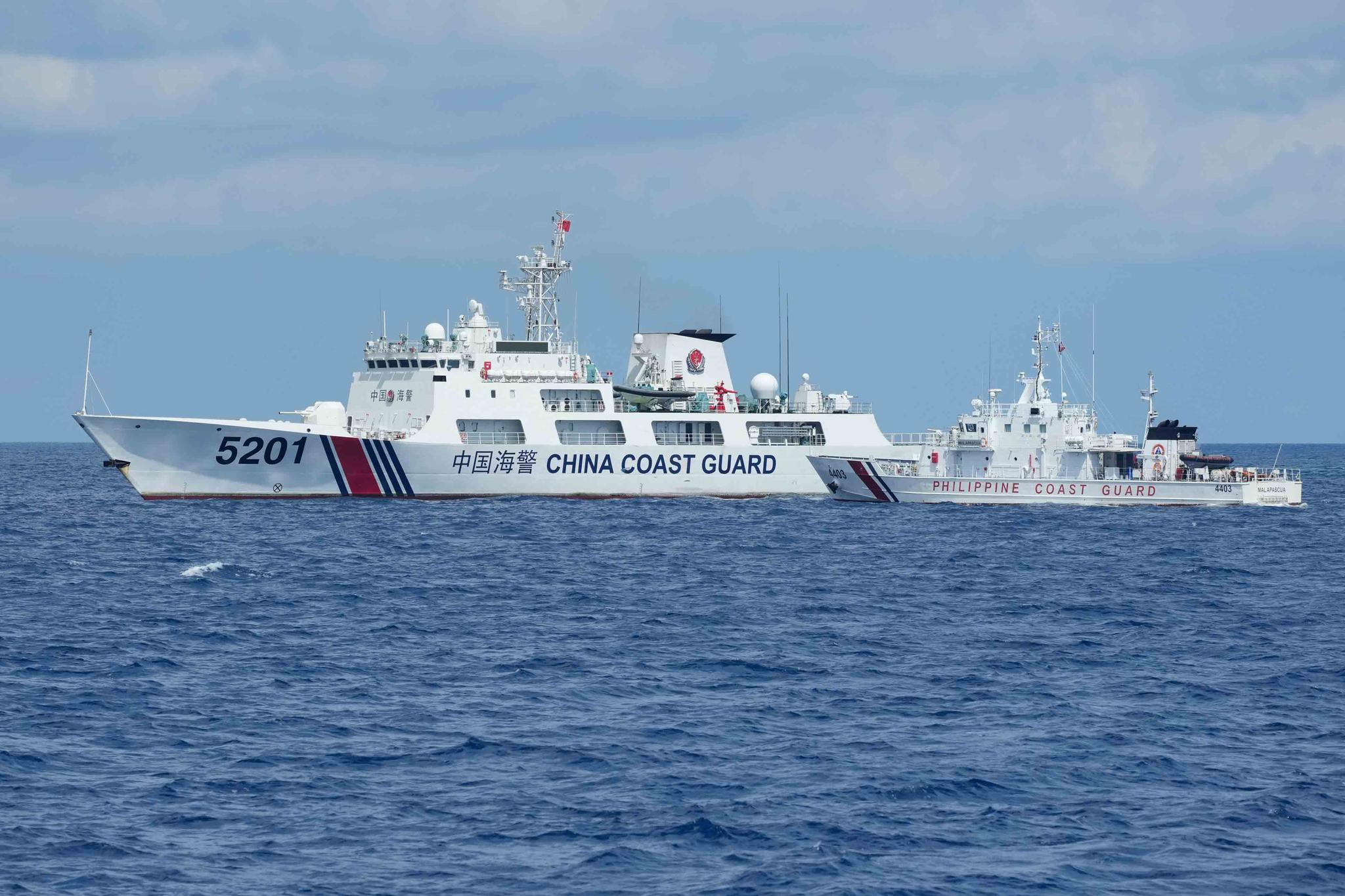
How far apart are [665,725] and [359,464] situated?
35533 mm

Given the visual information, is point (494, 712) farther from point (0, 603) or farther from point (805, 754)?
point (0, 603)

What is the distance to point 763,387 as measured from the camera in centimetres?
6184

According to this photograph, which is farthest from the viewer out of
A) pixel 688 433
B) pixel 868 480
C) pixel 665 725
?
pixel 688 433

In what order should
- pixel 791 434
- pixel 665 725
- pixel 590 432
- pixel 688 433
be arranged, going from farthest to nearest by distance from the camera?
pixel 791 434, pixel 688 433, pixel 590 432, pixel 665 725

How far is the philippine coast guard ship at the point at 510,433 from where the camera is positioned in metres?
54.0

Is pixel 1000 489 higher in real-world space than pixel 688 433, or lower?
lower

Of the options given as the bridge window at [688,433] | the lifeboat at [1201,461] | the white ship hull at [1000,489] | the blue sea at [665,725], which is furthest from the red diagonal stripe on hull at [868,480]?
the blue sea at [665,725]

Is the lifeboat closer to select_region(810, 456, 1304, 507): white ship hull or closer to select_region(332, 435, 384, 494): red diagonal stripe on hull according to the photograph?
select_region(810, 456, 1304, 507): white ship hull

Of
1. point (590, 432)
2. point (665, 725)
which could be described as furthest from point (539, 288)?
point (665, 725)

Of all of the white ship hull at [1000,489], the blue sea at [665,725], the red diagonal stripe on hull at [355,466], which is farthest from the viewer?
the white ship hull at [1000,489]

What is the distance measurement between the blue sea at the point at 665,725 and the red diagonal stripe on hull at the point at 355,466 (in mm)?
13247

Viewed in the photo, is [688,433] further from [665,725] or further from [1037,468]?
[665,725]

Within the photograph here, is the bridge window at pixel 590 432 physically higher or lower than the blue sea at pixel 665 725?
higher

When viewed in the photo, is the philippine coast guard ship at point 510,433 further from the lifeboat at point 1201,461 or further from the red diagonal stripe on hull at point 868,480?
the lifeboat at point 1201,461
